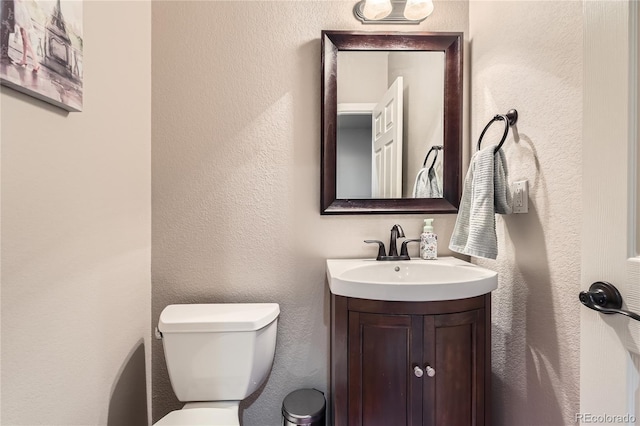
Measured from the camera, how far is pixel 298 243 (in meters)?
1.30

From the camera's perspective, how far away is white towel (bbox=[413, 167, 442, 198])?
132 centimetres

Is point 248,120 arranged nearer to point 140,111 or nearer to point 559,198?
point 140,111

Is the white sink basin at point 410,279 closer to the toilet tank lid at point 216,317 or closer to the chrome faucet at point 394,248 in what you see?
the chrome faucet at point 394,248

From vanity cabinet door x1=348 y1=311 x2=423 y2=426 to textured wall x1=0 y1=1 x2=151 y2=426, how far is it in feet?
2.77

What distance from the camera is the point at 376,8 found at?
123 centimetres

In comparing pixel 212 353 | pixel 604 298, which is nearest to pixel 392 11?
pixel 604 298

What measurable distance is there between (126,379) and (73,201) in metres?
0.73

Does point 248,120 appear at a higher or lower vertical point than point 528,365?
higher

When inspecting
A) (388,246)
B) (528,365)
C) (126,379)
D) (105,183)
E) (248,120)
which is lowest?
(126,379)

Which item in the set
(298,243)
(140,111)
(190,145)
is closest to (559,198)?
(298,243)

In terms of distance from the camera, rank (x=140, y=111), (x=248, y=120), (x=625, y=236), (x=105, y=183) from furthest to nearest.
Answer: (x=248, y=120)
(x=140, y=111)
(x=105, y=183)
(x=625, y=236)

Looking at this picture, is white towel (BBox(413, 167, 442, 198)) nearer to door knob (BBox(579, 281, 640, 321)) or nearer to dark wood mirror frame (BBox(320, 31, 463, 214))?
dark wood mirror frame (BBox(320, 31, 463, 214))

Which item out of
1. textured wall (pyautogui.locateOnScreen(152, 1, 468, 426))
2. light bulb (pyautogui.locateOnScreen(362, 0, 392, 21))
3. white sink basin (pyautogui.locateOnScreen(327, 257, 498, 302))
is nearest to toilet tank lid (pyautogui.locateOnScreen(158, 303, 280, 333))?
textured wall (pyautogui.locateOnScreen(152, 1, 468, 426))

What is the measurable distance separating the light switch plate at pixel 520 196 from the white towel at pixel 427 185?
34cm
